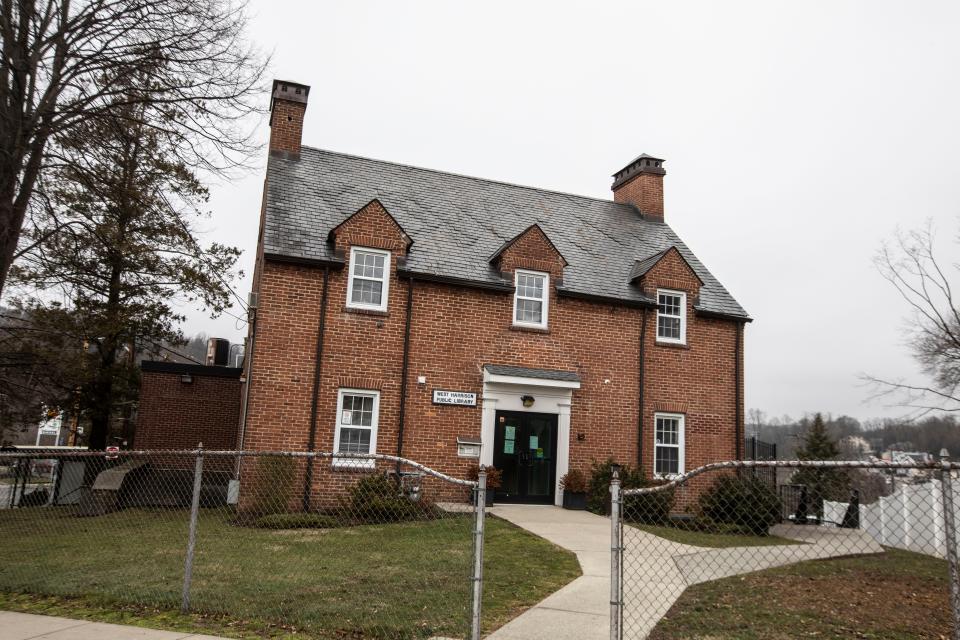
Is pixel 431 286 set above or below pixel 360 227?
below

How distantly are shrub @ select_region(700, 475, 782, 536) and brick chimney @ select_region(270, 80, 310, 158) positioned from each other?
14747 millimetres

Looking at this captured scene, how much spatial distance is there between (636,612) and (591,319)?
1164cm

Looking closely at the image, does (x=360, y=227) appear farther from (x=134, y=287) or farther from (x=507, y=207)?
(x=134, y=287)

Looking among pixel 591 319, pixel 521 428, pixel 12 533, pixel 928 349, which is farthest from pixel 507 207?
pixel 12 533

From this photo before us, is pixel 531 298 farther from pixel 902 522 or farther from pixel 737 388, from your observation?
pixel 902 522

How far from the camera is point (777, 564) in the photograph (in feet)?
36.9

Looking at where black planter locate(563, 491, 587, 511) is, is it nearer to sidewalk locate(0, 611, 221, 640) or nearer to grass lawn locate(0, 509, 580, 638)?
grass lawn locate(0, 509, 580, 638)

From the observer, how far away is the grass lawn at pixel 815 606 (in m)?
6.87

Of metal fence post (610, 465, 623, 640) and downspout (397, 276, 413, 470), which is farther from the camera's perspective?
downspout (397, 276, 413, 470)

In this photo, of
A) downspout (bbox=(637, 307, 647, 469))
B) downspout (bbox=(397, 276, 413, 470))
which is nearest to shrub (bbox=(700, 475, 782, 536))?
downspout (bbox=(637, 307, 647, 469))

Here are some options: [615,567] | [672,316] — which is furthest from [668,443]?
[615,567]

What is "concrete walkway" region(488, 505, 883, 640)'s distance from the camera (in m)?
6.86

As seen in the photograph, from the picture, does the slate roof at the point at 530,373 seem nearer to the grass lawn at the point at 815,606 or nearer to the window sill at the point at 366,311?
the window sill at the point at 366,311

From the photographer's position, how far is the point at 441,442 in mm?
16641
